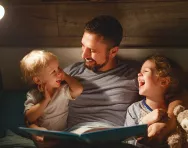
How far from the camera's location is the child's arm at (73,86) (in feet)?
6.26

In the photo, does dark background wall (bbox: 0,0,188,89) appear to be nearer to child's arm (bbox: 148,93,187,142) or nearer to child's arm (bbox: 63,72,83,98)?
child's arm (bbox: 63,72,83,98)

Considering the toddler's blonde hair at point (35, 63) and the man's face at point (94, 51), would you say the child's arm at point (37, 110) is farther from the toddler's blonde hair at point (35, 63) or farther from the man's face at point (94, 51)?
the man's face at point (94, 51)

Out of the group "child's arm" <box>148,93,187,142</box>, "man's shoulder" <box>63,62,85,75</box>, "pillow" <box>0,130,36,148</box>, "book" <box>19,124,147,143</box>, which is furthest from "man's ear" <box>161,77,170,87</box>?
"pillow" <box>0,130,36,148</box>

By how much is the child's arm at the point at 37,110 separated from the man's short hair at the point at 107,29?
41 cm

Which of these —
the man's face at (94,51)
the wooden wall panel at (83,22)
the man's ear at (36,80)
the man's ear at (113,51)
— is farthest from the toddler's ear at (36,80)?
the wooden wall panel at (83,22)

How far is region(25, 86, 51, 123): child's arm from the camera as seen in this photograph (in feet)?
6.07

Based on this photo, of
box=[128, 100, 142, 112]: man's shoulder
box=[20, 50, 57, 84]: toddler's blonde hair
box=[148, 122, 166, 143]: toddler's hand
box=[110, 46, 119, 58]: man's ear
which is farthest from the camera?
box=[110, 46, 119, 58]: man's ear

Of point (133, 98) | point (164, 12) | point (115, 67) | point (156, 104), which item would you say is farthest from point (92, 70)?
point (164, 12)

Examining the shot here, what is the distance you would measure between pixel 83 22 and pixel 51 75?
Answer: 57 centimetres

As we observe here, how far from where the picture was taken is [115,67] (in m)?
2.08

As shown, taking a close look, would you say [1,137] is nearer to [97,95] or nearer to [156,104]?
[97,95]

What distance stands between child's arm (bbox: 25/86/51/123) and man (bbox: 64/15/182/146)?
213mm

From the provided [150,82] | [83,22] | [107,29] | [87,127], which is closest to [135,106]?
[150,82]

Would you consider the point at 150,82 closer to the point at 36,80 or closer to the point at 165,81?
the point at 165,81
